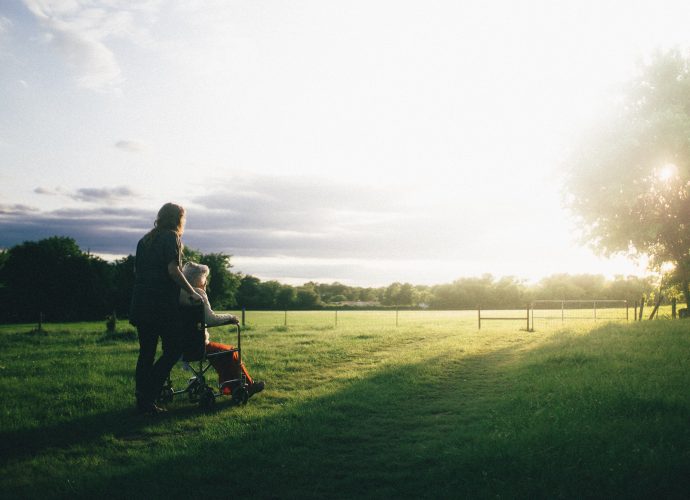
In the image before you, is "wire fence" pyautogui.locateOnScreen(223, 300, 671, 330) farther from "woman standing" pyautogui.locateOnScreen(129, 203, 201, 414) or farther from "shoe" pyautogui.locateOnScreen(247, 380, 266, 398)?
"woman standing" pyautogui.locateOnScreen(129, 203, 201, 414)

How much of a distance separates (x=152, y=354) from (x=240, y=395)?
5.18ft

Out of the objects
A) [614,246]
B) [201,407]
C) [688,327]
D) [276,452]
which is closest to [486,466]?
[276,452]

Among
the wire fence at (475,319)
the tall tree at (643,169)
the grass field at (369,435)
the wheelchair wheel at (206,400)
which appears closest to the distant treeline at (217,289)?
the wire fence at (475,319)

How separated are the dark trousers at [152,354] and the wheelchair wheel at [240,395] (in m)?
1.21

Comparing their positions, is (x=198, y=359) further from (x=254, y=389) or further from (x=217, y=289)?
(x=217, y=289)

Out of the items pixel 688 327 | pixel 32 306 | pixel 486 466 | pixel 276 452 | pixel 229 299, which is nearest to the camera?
pixel 486 466

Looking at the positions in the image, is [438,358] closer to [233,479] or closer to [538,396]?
[538,396]

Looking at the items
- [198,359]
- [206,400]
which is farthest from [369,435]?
[198,359]

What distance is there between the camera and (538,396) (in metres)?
8.37

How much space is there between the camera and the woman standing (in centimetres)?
684

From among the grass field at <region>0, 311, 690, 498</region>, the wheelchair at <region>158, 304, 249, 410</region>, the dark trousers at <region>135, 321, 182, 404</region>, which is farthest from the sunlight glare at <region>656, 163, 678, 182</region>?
the dark trousers at <region>135, 321, 182, 404</region>

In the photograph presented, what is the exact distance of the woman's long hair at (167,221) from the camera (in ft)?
23.3

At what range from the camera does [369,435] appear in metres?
6.34

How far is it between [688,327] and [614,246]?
936cm
